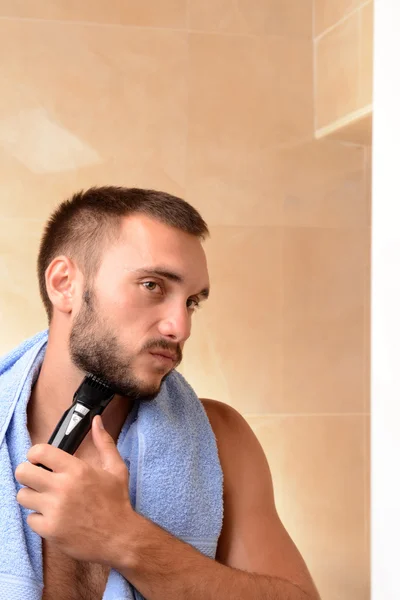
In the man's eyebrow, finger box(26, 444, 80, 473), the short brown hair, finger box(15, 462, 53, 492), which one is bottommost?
finger box(15, 462, 53, 492)

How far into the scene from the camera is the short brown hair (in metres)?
1.09

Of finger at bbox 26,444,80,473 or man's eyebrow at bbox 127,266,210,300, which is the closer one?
finger at bbox 26,444,80,473

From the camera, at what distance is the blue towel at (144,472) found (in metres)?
0.93

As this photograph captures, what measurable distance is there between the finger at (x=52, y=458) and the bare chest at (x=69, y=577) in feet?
0.63

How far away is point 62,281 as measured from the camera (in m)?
1.12

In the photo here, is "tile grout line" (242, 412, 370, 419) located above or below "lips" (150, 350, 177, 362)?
below

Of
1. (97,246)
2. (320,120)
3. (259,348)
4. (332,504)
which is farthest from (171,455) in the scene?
(320,120)

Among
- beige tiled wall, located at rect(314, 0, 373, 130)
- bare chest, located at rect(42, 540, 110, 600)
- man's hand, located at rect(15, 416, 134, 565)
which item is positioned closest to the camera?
man's hand, located at rect(15, 416, 134, 565)

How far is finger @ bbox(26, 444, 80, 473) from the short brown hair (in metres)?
0.31

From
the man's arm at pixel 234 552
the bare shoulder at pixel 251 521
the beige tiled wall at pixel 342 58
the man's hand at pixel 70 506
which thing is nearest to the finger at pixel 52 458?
the man's hand at pixel 70 506

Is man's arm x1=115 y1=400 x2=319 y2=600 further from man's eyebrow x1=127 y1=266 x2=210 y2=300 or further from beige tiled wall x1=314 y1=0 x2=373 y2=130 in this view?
beige tiled wall x1=314 y1=0 x2=373 y2=130

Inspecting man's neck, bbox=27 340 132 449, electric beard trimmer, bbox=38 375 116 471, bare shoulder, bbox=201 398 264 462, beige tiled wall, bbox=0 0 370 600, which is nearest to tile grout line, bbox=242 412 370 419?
beige tiled wall, bbox=0 0 370 600

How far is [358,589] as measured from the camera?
5.74 feet

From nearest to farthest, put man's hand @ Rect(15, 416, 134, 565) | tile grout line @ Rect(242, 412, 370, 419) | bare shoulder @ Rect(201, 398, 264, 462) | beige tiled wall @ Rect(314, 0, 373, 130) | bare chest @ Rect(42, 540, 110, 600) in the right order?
man's hand @ Rect(15, 416, 134, 565) → bare chest @ Rect(42, 540, 110, 600) → bare shoulder @ Rect(201, 398, 264, 462) → beige tiled wall @ Rect(314, 0, 373, 130) → tile grout line @ Rect(242, 412, 370, 419)
